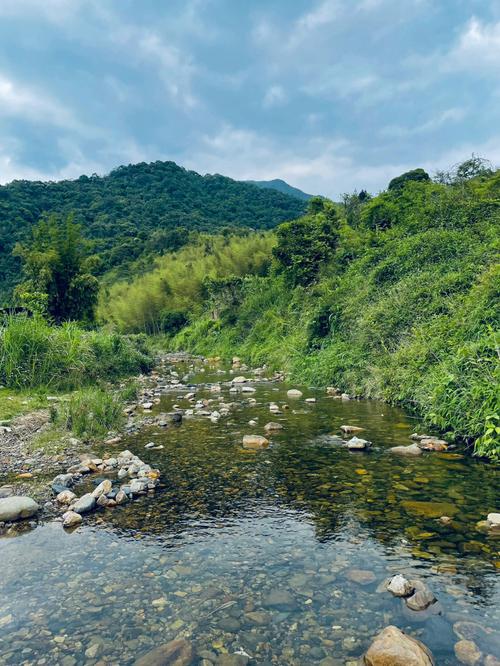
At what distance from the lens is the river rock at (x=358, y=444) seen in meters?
6.68

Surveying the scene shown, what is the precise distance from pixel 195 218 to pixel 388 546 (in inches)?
2728

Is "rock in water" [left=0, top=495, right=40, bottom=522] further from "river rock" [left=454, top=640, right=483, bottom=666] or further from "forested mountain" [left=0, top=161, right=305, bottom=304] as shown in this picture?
"forested mountain" [left=0, top=161, right=305, bottom=304]

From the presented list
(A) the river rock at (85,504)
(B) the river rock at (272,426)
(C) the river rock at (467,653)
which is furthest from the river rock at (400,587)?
(B) the river rock at (272,426)

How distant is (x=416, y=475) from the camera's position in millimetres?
5445

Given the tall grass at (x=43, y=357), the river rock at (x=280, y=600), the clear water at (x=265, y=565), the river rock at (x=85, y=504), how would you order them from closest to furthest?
the clear water at (x=265, y=565), the river rock at (x=280, y=600), the river rock at (x=85, y=504), the tall grass at (x=43, y=357)

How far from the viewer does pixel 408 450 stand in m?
6.39

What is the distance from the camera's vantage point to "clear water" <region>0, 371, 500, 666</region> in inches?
108

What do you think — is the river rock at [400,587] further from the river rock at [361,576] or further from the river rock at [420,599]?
the river rock at [361,576]

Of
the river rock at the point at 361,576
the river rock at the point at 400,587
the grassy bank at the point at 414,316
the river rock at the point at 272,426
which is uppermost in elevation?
the grassy bank at the point at 414,316

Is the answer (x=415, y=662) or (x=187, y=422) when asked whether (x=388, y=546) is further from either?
(x=187, y=422)

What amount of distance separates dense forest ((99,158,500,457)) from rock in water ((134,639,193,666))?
16.6ft

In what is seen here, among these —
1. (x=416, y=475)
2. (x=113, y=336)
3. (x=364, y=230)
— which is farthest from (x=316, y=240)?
(x=416, y=475)

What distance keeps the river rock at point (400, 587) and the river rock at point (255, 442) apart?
13.3 feet

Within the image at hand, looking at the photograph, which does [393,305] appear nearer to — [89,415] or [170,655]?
[89,415]
